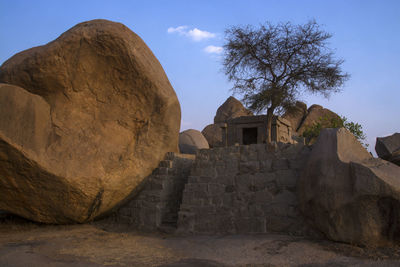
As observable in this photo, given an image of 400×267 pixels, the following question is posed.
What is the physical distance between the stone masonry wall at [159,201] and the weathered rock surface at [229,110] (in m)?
18.3

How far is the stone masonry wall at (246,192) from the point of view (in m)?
5.01

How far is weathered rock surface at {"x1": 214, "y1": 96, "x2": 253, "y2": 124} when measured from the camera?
24781 mm

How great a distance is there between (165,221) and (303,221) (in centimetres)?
237

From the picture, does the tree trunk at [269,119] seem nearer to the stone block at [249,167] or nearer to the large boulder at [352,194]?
the stone block at [249,167]

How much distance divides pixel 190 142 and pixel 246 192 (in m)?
9.36

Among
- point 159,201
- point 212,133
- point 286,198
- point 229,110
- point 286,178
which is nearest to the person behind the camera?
point 286,198

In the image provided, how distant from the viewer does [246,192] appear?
5.37 meters

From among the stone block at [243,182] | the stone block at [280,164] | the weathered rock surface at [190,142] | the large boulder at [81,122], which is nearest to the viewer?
the large boulder at [81,122]

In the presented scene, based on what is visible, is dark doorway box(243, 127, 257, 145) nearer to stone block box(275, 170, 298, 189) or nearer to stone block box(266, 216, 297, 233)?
stone block box(275, 170, 298, 189)

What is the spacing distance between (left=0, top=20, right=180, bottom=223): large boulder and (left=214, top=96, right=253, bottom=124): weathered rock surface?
18.5 m

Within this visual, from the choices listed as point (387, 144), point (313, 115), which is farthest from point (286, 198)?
point (313, 115)

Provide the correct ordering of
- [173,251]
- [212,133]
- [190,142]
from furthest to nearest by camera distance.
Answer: [212,133] → [190,142] → [173,251]

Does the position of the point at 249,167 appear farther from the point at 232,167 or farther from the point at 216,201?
the point at 216,201

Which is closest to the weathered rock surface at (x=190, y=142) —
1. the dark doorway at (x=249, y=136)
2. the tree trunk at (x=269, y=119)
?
the dark doorway at (x=249, y=136)
